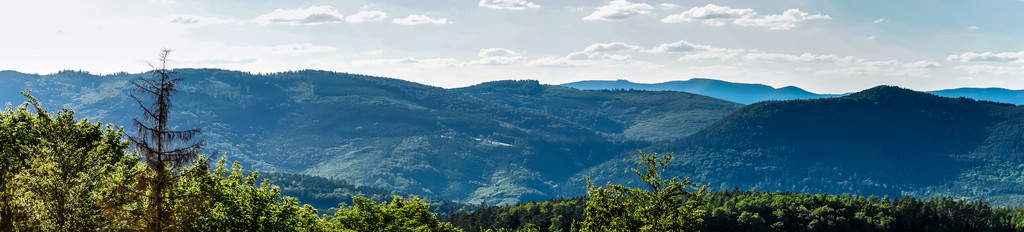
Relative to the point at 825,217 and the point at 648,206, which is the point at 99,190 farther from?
the point at 825,217

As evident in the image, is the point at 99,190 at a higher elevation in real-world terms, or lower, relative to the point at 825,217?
higher

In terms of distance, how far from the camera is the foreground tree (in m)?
38.6

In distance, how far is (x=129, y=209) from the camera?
42.6 metres

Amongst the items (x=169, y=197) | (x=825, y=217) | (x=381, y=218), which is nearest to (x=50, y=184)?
(x=169, y=197)

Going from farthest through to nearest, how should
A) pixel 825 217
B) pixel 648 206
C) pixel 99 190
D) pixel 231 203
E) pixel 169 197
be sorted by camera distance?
pixel 825 217
pixel 231 203
pixel 169 197
pixel 99 190
pixel 648 206

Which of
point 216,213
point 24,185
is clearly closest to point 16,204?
point 24,185

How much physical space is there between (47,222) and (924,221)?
7865 inches

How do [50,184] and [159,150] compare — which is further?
[159,150]

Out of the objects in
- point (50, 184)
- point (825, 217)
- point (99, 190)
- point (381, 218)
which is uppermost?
point (50, 184)

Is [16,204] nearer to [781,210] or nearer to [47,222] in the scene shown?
[47,222]

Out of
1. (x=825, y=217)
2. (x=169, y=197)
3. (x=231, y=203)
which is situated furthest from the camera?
(x=825, y=217)

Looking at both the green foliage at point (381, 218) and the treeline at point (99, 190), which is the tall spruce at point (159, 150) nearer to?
the treeline at point (99, 190)

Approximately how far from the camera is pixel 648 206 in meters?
40.0

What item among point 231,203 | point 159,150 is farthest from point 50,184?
point 231,203
